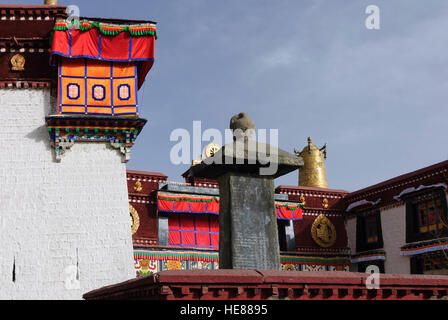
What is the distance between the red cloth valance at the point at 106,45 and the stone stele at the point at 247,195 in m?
8.69

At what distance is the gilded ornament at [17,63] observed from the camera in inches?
600

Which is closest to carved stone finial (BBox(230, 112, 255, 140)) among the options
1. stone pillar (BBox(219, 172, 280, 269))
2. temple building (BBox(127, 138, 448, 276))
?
stone pillar (BBox(219, 172, 280, 269))

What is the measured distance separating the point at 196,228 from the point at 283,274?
583 inches

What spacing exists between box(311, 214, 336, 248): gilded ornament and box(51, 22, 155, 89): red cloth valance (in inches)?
432

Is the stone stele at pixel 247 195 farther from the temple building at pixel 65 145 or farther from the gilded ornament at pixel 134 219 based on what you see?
the gilded ornament at pixel 134 219

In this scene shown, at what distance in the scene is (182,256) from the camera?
1908 cm

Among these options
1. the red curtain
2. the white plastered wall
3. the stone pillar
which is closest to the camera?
the stone pillar

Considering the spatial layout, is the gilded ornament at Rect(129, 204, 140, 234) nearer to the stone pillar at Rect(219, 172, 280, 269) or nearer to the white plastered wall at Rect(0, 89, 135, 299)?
the white plastered wall at Rect(0, 89, 135, 299)

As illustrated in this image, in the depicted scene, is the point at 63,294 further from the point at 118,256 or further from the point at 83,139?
the point at 83,139

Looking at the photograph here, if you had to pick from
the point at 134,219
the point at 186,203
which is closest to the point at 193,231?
the point at 186,203

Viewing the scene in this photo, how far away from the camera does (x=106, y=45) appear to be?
15.6m

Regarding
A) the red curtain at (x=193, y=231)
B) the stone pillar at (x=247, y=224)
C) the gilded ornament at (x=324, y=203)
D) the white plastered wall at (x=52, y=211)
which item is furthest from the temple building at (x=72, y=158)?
the stone pillar at (x=247, y=224)

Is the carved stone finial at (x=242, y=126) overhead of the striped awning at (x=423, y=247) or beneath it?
overhead

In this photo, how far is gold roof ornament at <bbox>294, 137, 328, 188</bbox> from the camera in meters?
29.0
